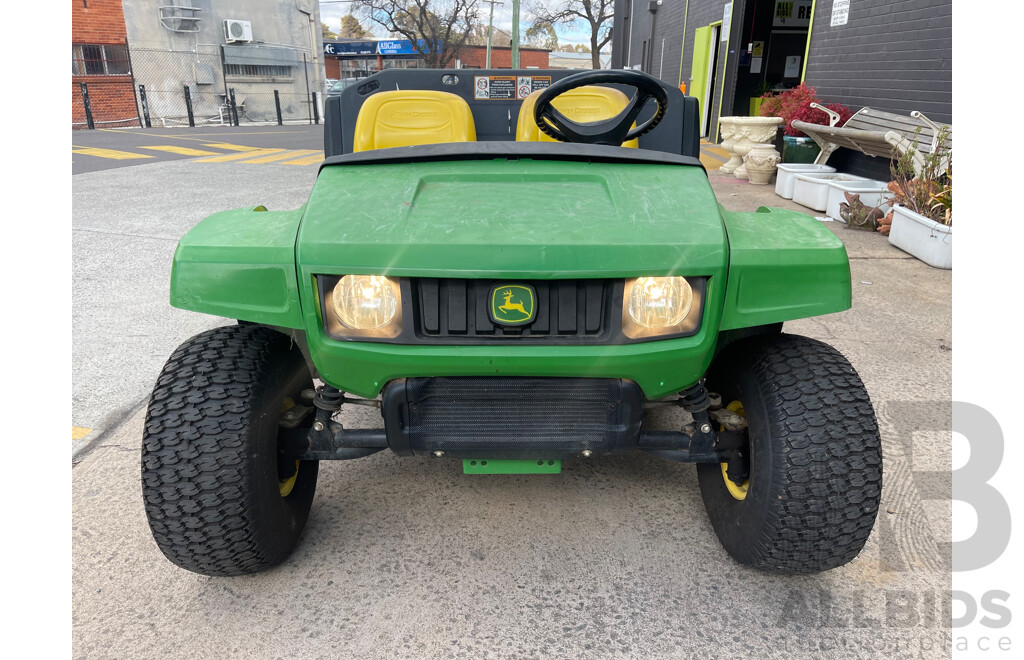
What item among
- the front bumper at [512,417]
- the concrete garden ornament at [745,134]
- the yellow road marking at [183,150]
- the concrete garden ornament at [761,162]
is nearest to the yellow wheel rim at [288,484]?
the front bumper at [512,417]

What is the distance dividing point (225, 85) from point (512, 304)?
28.8m

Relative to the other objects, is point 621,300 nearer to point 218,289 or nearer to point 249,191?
point 218,289

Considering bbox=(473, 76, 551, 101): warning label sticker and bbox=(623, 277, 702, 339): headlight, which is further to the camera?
bbox=(473, 76, 551, 101): warning label sticker

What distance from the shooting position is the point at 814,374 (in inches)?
74.8

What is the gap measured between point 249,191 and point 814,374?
7911 mm

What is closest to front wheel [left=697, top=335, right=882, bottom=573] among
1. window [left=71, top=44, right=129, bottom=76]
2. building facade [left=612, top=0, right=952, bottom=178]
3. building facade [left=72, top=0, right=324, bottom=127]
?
building facade [left=612, top=0, right=952, bottom=178]

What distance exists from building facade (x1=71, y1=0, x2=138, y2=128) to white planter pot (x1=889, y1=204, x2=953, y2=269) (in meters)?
22.8

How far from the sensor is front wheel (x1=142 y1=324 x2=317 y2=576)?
184 centimetres

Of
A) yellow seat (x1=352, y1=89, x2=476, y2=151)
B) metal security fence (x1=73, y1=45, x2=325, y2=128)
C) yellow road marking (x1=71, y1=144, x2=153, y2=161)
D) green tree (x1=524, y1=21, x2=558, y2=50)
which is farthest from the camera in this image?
green tree (x1=524, y1=21, x2=558, y2=50)

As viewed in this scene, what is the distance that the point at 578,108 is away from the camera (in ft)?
10.0

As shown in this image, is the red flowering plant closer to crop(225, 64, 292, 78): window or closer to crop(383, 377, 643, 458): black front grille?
crop(383, 377, 643, 458): black front grille

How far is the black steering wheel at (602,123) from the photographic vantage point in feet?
7.48

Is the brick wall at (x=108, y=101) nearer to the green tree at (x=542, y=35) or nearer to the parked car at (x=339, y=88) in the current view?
the parked car at (x=339, y=88)

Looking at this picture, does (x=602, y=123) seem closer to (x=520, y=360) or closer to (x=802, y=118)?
(x=520, y=360)
